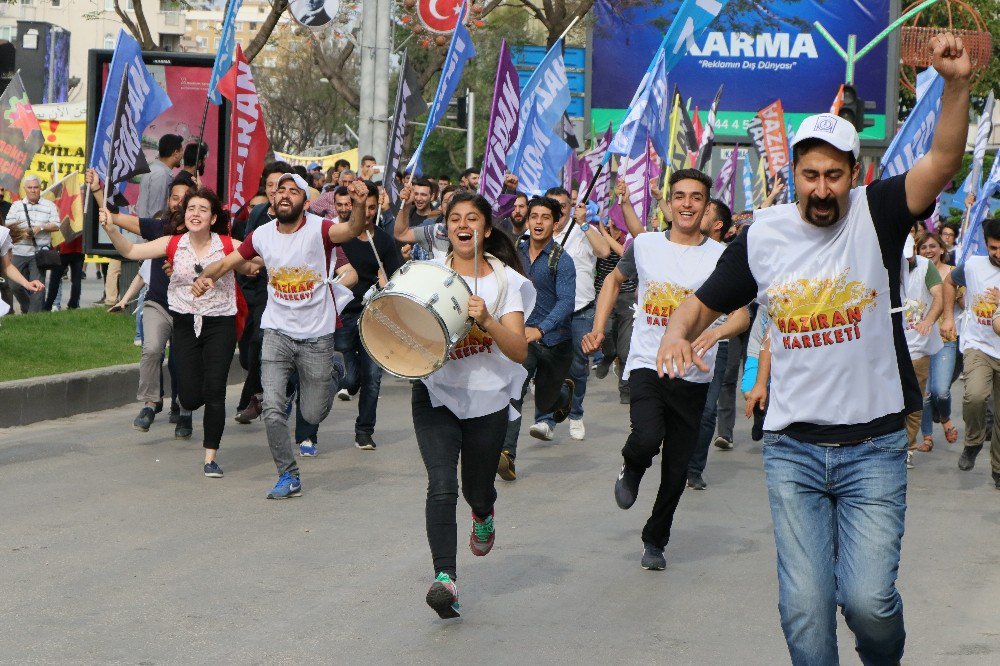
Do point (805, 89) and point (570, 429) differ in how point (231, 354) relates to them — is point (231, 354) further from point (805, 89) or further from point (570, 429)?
point (805, 89)

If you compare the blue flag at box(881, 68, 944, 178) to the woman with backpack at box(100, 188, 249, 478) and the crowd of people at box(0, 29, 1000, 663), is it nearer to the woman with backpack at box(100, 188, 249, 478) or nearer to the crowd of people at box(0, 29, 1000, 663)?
the crowd of people at box(0, 29, 1000, 663)

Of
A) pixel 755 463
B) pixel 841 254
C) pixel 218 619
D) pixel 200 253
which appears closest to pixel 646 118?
pixel 755 463

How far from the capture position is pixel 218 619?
6.15 meters

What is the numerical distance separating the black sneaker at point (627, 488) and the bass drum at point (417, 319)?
1795 mm

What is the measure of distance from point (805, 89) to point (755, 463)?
3116 centimetres

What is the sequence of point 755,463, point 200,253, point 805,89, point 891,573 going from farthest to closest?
point 805,89 < point 755,463 < point 200,253 < point 891,573

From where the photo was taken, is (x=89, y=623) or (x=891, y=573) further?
(x=89, y=623)

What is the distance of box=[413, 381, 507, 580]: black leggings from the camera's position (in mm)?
6293

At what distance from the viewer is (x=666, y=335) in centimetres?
459

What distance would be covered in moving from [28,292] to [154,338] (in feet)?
22.4

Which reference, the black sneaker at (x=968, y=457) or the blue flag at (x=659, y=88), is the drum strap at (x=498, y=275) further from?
the black sneaker at (x=968, y=457)

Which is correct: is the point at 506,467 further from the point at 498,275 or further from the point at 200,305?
the point at 498,275

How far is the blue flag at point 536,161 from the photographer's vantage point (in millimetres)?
14477

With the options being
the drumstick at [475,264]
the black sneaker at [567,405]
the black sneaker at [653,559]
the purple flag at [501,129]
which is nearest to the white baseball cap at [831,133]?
the drumstick at [475,264]
